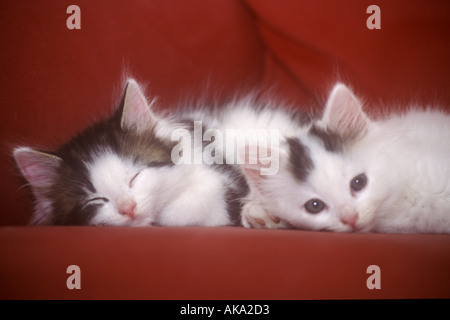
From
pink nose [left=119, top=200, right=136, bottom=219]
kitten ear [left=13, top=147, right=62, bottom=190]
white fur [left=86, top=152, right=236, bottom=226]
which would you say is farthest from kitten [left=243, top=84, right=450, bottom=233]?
kitten ear [left=13, top=147, right=62, bottom=190]

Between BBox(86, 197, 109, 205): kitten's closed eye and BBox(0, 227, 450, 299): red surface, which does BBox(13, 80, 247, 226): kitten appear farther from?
BBox(0, 227, 450, 299): red surface

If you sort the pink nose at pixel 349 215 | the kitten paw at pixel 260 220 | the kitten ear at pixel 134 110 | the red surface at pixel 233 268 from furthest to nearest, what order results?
the kitten ear at pixel 134 110, the kitten paw at pixel 260 220, the pink nose at pixel 349 215, the red surface at pixel 233 268

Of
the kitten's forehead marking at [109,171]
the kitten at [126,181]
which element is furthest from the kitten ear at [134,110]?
the kitten's forehead marking at [109,171]

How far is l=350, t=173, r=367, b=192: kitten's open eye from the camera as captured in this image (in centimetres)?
124

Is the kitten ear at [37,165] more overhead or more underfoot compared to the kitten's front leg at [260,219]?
more overhead

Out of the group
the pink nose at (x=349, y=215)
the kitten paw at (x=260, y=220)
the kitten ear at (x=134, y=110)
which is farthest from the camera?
the kitten ear at (x=134, y=110)

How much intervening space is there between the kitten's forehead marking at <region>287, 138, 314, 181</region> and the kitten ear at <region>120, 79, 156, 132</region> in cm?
48

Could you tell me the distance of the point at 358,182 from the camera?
1246 millimetres

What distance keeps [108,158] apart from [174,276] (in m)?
0.51

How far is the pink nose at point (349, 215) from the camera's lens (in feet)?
3.86

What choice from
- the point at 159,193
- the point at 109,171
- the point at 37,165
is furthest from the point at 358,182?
the point at 37,165

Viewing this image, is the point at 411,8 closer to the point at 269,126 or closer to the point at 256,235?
the point at 269,126

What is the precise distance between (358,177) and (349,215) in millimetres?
130

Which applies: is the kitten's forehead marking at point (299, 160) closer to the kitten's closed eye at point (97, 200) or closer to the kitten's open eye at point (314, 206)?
the kitten's open eye at point (314, 206)
